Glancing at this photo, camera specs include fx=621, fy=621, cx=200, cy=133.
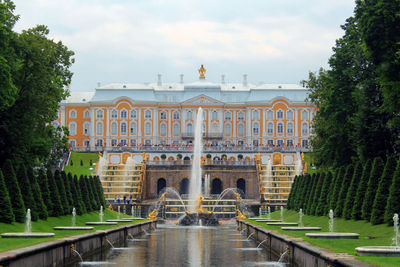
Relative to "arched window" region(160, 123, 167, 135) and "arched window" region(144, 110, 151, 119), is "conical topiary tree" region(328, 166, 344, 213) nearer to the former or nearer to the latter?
"arched window" region(144, 110, 151, 119)

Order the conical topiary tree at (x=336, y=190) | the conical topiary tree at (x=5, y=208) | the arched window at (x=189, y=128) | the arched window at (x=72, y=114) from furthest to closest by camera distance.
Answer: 1. the arched window at (x=72, y=114)
2. the arched window at (x=189, y=128)
3. the conical topiary tree at (x=336, y=190)
4. the conical topiary tree at (x=5, y=208)

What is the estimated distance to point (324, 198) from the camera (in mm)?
30453

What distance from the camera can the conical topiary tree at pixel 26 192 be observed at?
2266 centimetres

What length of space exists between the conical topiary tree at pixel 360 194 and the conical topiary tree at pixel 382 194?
79.9 inches

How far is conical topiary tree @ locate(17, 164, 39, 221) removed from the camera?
22.7m

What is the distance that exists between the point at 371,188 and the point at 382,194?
153 centimetres

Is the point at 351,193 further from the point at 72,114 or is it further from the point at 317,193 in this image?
the point at 72,114

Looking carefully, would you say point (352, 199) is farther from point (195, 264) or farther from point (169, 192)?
point (169, 192)

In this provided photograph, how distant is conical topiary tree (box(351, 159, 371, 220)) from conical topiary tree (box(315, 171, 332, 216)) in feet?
18.9

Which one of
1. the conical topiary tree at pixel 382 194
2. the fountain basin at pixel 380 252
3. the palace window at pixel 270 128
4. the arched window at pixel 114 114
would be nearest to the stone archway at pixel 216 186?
the palace window at pixel 270 128

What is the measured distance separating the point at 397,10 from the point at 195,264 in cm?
1414

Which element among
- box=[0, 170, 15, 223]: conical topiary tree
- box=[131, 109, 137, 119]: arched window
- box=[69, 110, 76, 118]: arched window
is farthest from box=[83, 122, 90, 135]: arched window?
box=[0, 170, 15, 223]: conical topiary tree

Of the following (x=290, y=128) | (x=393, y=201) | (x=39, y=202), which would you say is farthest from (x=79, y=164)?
(x=393, y=201)

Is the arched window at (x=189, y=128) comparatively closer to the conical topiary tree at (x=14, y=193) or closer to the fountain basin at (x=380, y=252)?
the conical topiary tree at (x=14, y=193)
